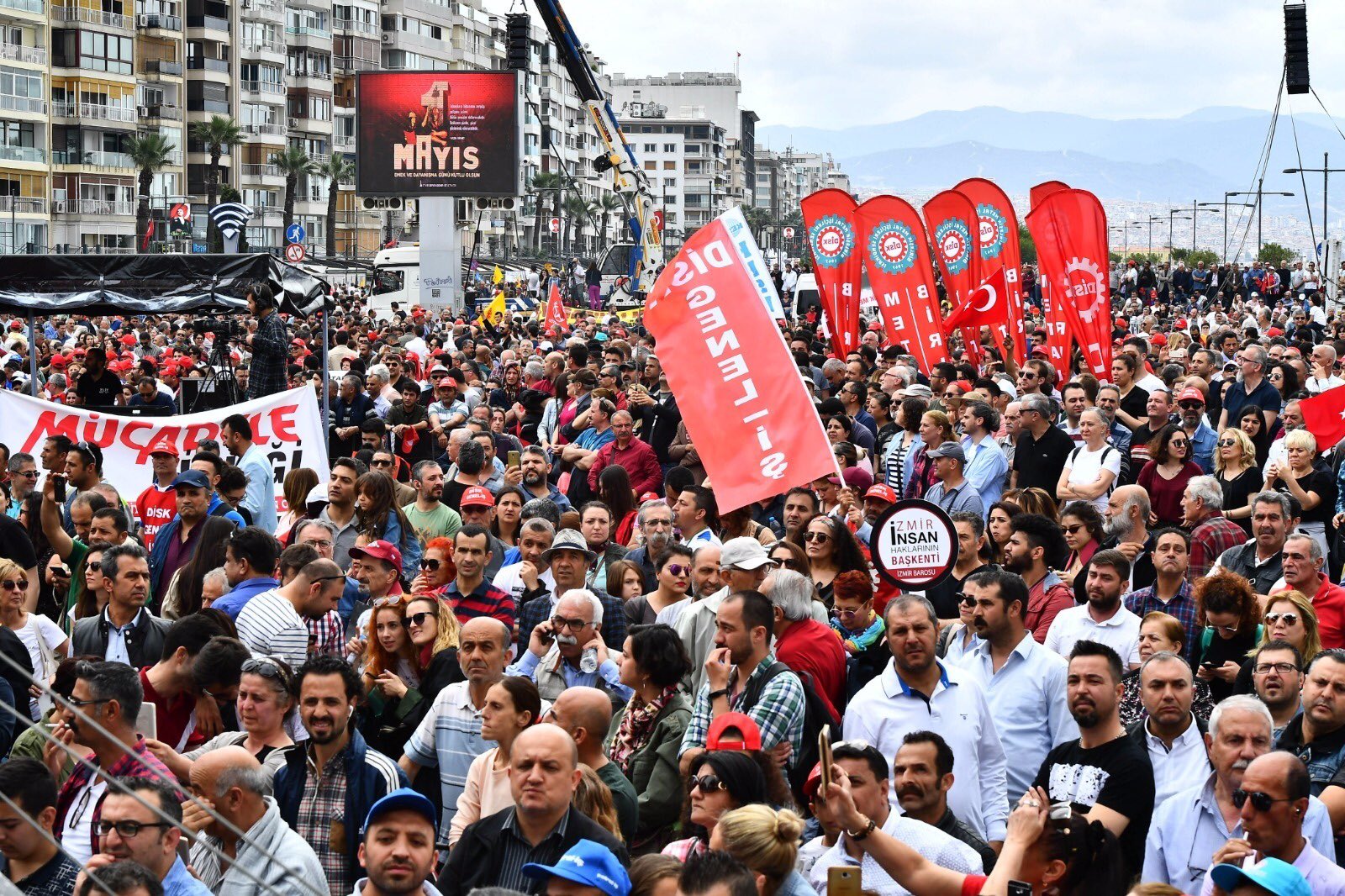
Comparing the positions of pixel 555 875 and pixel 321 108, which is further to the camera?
pixel 321 108

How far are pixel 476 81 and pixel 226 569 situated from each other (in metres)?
38.6

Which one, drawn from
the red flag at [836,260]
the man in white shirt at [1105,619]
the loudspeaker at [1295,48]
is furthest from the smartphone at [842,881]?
the loudspeaker at [1295,48]

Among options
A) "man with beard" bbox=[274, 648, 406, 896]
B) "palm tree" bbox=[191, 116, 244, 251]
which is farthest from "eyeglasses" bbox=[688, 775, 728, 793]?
"palm tree" bbox=[191, 116, 244, 251]

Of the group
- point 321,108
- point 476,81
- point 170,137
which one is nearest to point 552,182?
point 321,108

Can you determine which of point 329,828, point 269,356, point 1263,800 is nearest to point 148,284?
point 269,356

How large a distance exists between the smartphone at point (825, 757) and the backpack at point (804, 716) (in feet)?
4.05

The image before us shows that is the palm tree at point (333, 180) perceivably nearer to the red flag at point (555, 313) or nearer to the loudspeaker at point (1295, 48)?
the red flag at point (555, 313)

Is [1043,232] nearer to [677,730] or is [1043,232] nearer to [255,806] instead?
[677,730]

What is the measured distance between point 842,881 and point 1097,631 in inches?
118

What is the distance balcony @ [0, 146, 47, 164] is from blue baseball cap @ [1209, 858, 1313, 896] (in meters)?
76.1

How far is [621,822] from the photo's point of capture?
5770mm

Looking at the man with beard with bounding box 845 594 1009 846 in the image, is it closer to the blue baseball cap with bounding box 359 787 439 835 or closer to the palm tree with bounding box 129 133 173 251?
the blue baseball cap with bounding box 359 787 439 835

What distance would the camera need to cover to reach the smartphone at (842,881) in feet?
15.8

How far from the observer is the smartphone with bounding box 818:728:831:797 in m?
4.66
